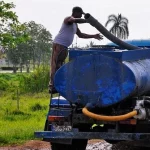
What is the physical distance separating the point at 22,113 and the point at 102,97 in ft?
35.7

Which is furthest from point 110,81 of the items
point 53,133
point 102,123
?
point 53,133

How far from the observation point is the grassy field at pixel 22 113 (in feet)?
35.6

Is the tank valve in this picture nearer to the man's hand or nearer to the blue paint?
the blue paint

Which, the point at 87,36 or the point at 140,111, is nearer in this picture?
the point at 140,111

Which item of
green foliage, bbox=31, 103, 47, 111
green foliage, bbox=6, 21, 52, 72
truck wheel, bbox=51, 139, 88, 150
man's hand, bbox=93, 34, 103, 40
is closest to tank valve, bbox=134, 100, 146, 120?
truck wheel, bbox=51, 139, 88, 150

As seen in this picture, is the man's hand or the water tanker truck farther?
the man's hand

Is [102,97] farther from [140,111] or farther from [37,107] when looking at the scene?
[37,107]

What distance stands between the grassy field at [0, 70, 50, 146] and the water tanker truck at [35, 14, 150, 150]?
347 cm

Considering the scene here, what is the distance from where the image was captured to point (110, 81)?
6.47 meters

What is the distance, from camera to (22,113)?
56.1 feet

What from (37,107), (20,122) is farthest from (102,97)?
(37,107)

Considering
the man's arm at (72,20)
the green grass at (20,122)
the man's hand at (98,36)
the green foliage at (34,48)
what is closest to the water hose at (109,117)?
the man's arm at (72,20)

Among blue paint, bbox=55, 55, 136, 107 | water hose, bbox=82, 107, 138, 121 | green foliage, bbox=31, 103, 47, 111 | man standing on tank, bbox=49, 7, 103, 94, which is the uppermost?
man standing on tank, bbox=49, 7, 103, 94

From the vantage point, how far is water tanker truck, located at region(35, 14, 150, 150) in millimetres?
6434
